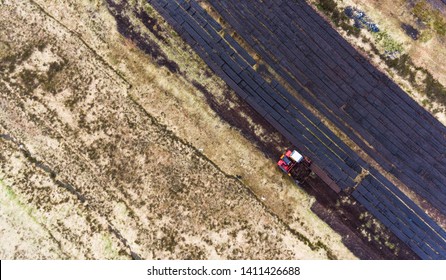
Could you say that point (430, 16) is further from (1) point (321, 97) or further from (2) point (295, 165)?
(2) point (295, 165)

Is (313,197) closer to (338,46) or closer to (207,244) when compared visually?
(207,244)

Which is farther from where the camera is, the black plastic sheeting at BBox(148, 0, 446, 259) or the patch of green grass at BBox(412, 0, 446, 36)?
the patch of green grass at BBox(412, 0, 446, 36)

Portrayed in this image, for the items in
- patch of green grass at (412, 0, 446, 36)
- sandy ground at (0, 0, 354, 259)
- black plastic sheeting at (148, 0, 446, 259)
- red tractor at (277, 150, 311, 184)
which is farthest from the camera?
patch of green grass at (412, 0, 446, 36)

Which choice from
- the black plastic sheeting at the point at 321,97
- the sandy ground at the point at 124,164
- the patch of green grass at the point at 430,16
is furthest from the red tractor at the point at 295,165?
the patch of green grass at the point at 430,16

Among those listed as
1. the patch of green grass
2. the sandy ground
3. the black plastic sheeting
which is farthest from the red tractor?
the patch of green grass

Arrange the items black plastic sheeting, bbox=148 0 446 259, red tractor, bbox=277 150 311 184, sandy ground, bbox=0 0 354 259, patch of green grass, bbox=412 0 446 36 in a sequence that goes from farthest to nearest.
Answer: patch of green grass, bbox=412 0 446 36 → black plastic sheeting, bbox=148 0 446 259 → sandy ground, bbox=0 0 354 259 → red tractor, bbox=277 150 311 184

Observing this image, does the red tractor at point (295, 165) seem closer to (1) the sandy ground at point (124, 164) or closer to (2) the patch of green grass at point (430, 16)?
(1) the sandy ground at point (124, 164)

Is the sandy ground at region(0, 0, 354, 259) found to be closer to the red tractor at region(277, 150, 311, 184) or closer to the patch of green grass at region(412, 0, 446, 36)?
the red tractor at region(277, 150, 311, 184)
